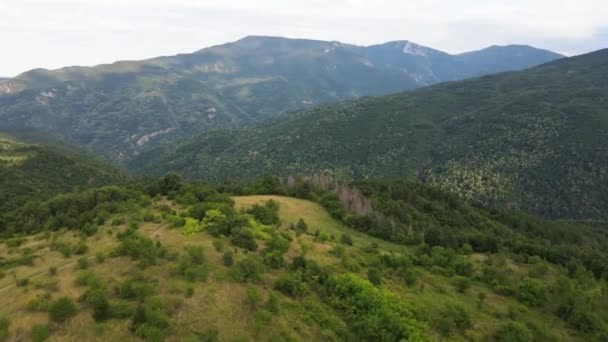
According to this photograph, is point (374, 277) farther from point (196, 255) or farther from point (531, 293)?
point (531, 293)

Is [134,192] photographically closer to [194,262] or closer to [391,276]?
[194,262]

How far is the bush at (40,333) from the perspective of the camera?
108ft

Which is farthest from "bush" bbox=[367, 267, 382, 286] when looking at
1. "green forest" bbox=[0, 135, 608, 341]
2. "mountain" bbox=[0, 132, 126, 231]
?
"mountain" bbox=[0, 132, 126, 231]

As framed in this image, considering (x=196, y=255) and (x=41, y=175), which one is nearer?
(x=196, y=255)

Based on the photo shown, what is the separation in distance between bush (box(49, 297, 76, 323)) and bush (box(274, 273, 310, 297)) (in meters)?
18.3

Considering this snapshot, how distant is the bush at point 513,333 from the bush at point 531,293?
32.0 feet

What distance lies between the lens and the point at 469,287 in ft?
191

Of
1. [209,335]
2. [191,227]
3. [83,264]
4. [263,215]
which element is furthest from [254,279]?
[263,215]

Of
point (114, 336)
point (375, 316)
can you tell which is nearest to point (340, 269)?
point (375, 316)

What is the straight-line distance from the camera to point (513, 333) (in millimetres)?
46438

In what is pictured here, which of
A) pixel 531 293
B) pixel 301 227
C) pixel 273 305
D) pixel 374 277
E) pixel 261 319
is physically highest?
pixel 273 305

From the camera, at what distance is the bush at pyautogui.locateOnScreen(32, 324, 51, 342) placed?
33000mm

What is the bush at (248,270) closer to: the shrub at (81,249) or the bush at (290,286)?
the bush at (290,286)

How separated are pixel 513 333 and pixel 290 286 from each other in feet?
77.2
